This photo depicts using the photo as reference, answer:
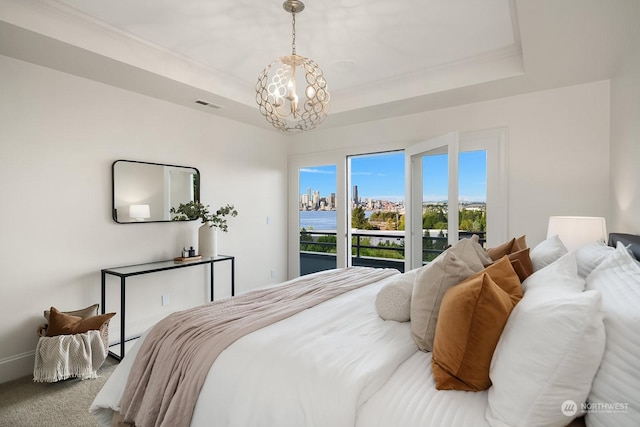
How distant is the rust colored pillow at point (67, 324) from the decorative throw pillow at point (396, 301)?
234 centimetres

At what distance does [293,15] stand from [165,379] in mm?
2446

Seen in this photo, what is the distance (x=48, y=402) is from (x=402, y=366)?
2453mm

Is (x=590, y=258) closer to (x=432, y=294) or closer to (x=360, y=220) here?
(x=432, y=294)

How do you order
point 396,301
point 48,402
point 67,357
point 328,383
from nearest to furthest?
1. point 328,383
2. point 396,301
3. point 48,402
4. point 67,357

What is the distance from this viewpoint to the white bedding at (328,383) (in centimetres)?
114

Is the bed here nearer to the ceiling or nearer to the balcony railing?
the ceiling

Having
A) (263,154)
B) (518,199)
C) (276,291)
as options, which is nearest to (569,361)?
(276,291)

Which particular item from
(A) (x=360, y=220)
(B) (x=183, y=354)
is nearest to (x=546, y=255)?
(B) (x=183, y=354)

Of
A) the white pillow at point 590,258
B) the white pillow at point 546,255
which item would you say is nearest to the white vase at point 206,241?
the white pillow at point 546,255

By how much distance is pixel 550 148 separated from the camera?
3410mm

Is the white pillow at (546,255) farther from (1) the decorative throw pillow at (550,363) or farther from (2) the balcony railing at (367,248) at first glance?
(2) the balcony railing at (367,248)

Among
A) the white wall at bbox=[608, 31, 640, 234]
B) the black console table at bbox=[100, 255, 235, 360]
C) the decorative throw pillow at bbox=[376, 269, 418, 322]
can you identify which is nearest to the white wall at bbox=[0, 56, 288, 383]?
the black console table at bbox=[100, 255, 235, 360]

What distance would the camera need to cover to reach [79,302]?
10.2 feet

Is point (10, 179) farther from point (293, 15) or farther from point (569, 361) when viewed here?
point (569, 361)
